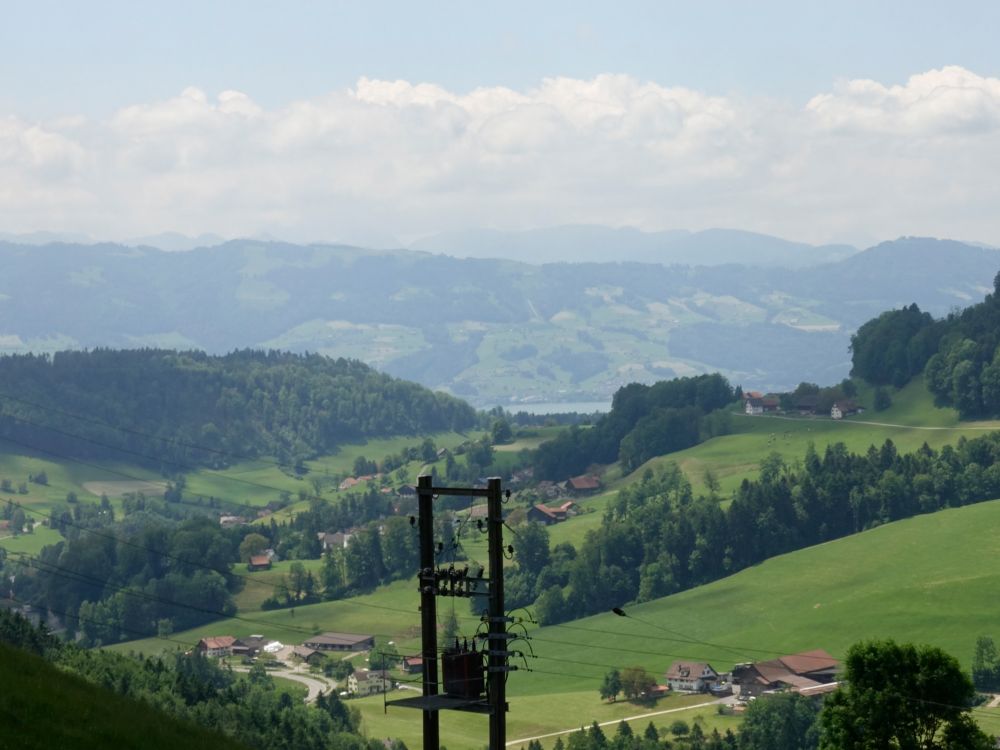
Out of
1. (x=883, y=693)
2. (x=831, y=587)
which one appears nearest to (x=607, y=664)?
(x=831, y=587)

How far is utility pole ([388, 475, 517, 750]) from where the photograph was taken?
1486 inches

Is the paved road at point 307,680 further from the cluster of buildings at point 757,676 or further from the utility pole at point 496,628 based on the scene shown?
the utility pole at point 496,628

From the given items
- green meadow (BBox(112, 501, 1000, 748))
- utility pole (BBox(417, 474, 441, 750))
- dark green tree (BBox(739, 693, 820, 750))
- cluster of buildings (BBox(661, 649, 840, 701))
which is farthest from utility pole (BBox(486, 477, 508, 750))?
cluster of buildings (BBox(661, 649, 840, 701))

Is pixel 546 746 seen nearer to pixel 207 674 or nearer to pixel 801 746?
pixel 801 746

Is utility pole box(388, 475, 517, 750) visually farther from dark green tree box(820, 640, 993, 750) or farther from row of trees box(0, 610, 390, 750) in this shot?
row of trees box(0, 610, 390, 750)

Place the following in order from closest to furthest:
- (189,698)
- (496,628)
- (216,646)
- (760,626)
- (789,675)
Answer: (496,628) < (189,698) < (789,675) < (760,626) < (216,646)

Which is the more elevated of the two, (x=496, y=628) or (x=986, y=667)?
(x=496, y=628)

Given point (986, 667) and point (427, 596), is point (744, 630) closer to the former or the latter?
point (986, 667)

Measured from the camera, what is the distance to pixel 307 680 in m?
174

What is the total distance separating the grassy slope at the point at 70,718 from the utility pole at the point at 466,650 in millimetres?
9187

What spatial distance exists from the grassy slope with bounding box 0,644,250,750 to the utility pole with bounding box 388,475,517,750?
919 cm

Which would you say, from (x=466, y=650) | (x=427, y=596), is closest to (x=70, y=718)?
(x=427, y=596)

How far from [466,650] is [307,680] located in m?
138

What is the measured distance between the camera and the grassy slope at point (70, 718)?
1581 inches
